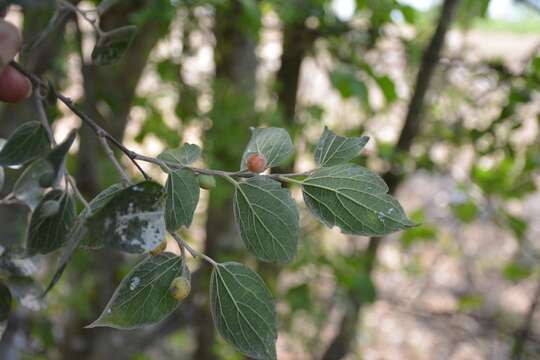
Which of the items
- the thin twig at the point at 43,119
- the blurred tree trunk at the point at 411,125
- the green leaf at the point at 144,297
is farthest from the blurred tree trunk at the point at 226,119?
the green leaf at the point at 144,297

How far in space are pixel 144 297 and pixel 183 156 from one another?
131 mm

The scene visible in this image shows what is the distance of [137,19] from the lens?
130cm

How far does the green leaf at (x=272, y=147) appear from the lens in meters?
0.56

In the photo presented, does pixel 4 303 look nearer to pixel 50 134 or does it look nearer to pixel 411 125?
pixel 50 134

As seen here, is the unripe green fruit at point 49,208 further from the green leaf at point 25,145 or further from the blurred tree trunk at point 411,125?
the blurred tree trunk at point 411,125

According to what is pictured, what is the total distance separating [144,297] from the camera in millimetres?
523

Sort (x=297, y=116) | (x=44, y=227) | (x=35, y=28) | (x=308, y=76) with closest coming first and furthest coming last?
(x=44, y=227) → (x=35, y=28) → (x=297, y=116) → (x=308, y=76)

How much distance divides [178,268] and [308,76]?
2389 millimetres

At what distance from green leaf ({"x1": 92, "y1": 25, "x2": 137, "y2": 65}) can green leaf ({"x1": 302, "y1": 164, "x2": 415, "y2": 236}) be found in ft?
0.93

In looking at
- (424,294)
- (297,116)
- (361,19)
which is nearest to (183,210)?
(361,19)

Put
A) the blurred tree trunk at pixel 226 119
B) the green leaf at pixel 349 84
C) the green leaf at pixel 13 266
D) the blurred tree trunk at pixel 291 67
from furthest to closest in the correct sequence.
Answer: the blurred tree trunk at pixel 291 67, the blurred tree trunk at pixel 226 119, the green leaf at pixel 349 84, the green leaf at pixel 13 266

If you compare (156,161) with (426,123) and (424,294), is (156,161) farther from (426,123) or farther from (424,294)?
(424,294)

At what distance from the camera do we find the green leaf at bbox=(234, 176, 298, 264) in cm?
51

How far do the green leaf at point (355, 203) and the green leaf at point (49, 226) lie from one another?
21cm
